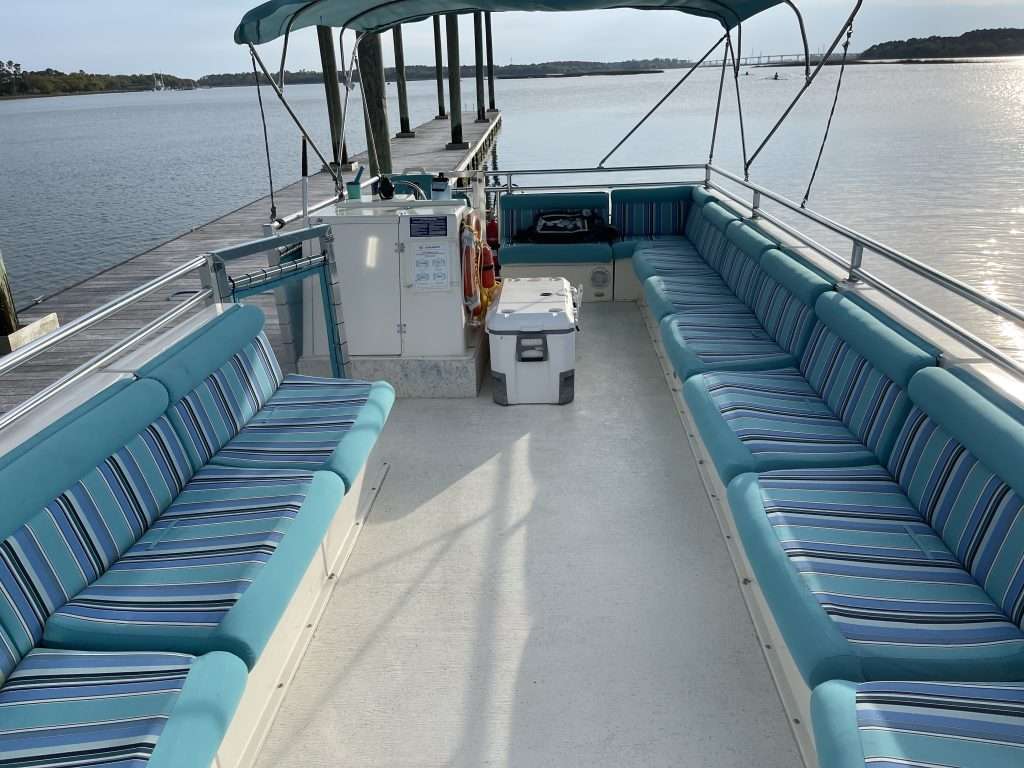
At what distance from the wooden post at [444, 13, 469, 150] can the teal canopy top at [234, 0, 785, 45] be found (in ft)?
36.7

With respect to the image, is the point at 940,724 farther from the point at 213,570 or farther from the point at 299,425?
the point at 299,425

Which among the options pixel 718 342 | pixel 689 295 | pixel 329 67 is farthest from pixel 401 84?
pixel 718 342

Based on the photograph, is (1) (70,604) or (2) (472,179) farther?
(2) (472,179)

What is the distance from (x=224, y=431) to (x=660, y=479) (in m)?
1.67

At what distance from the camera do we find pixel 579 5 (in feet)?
11.7

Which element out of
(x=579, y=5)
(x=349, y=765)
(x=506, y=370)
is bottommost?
(x=349, y=765)

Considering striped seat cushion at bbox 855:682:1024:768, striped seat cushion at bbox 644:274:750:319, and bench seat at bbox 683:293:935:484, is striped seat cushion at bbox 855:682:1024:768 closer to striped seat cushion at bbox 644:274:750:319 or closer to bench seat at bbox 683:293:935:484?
bench seat at bbox 683:293:935:484

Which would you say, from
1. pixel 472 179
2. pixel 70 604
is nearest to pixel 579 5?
pixel 472 179

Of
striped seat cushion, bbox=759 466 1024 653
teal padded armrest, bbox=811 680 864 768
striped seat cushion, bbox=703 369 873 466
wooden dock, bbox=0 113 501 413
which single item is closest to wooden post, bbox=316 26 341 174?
wooden dock, bbox=0 113 501 413

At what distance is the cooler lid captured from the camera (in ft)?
12.0

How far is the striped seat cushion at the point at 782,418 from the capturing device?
8.04 ft

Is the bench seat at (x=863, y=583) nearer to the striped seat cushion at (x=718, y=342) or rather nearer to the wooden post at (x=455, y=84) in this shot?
the striped seat cushion at (x=718, y=342)

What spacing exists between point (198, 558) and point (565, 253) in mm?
3832

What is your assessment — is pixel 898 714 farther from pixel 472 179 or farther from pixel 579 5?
pixel 472 179
